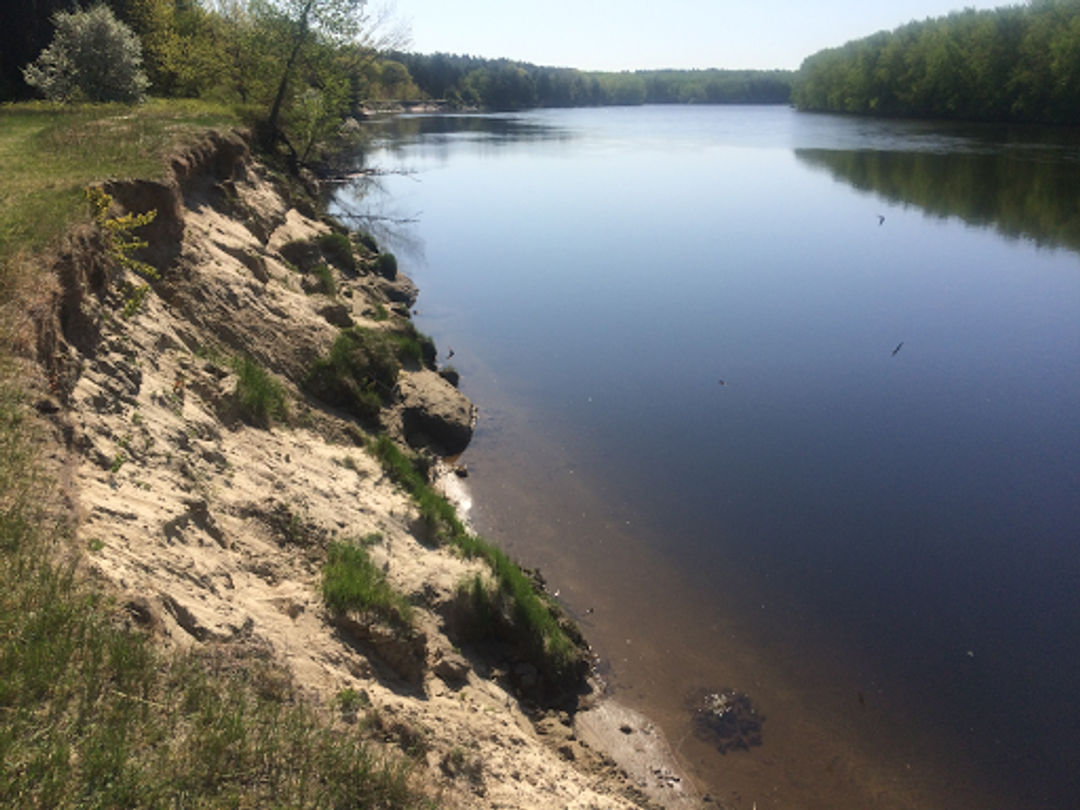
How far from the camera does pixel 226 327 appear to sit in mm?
12617

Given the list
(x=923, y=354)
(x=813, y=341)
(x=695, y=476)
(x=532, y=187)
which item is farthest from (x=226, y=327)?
(x=532, y=187)

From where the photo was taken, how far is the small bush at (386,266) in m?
25.4

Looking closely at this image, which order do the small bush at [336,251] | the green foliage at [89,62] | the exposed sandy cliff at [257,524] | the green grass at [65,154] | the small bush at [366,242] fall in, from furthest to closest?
1. the small bush at [366,242]
2. the green foliage at [89,62]
3. the small bush at [336,251]
4. the green grass at [65,154]
5. the exposed sandy cliff at [257,524]

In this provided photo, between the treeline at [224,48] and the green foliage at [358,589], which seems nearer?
the green foliage at [358,589]

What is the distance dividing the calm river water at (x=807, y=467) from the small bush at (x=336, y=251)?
3446 mm

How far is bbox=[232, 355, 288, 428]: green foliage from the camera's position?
1087 centimetres

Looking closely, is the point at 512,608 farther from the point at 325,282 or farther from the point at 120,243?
the point at 325,282

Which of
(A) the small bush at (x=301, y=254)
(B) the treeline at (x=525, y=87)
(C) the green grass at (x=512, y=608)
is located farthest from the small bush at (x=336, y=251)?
(B) the treeline at (x=525, y=87)

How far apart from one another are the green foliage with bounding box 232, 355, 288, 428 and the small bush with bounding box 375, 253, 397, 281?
44.2 feet

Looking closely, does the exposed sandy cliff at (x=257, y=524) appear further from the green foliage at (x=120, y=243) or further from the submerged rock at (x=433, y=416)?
the submerged rock at (x=433, y=416)

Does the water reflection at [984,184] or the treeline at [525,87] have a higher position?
the treeline at [525,87]

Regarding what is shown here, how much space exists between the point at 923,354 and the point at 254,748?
21.0 m

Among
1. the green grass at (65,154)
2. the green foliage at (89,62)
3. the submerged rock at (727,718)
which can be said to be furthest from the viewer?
the green foliage at (89,62)

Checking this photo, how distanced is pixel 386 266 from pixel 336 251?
4.29m
